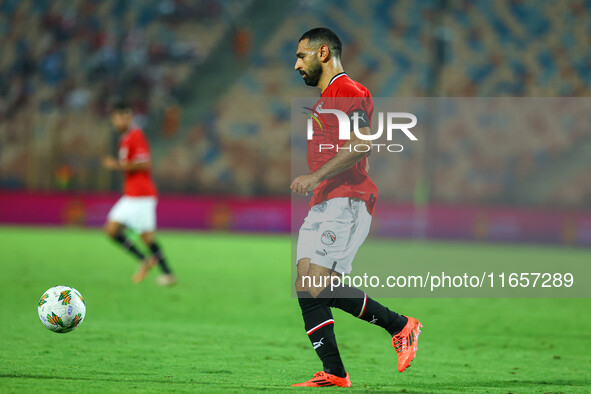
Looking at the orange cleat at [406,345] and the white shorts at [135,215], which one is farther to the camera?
the white shorts at [135,215]

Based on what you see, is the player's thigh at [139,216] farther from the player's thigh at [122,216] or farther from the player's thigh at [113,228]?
the player's thigh at [113,228]

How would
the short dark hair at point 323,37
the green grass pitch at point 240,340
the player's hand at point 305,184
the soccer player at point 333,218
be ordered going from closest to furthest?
the player's hand at point 305,184 < the soccer player at point 333,218 < the short dark hair at point 323,37 < the green grass pitch at point 240,340

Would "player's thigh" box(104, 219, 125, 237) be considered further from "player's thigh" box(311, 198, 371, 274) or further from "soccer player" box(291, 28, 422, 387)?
"player's thigh" box(311, 198, 371, 274)

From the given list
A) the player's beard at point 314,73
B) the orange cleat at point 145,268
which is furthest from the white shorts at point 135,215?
the player's beard at point 314,73

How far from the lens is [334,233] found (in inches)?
A: 187

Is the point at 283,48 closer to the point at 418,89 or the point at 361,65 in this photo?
the point at 361,65

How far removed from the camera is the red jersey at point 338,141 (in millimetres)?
4742

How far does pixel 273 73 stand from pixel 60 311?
21559mm

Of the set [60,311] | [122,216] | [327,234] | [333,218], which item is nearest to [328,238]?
[327,234]

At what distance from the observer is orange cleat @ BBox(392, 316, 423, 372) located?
4922 mm

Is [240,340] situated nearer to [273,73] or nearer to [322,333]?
[322,333]

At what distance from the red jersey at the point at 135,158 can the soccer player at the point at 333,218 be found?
5795 millimetres

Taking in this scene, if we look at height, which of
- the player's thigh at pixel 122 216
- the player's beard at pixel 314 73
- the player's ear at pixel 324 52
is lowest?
the player's beard at pixel 314 73

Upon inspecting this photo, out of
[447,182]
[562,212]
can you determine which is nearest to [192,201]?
[447,182]
